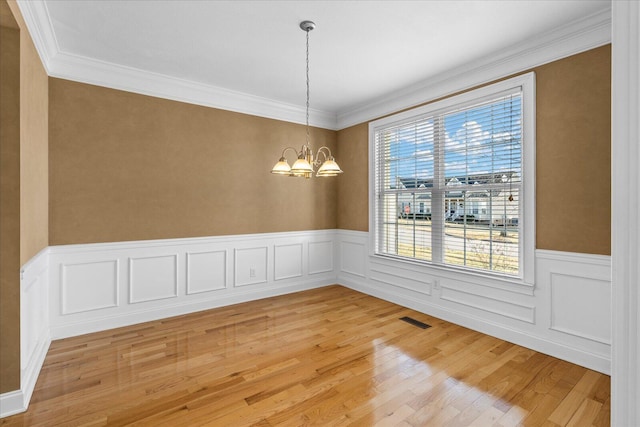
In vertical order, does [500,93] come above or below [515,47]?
below

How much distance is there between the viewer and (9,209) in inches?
90.4

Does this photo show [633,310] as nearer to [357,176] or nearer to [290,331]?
[290,331]

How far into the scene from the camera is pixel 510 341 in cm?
334

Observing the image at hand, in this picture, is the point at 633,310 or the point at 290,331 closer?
the point at 633,310

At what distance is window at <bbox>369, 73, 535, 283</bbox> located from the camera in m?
3.31

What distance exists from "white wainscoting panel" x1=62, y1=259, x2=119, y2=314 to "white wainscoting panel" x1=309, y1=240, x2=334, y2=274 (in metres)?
2.75

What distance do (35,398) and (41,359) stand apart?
597 mm

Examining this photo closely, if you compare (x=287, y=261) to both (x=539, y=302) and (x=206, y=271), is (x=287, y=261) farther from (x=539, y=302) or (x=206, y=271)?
(x=539, y=302)

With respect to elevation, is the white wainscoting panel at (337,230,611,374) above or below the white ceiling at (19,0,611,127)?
below

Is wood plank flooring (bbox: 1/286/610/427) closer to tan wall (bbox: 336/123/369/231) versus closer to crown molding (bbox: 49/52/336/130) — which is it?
tan wall (bbox: 336/123/369/231)

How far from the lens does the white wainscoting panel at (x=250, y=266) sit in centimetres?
462

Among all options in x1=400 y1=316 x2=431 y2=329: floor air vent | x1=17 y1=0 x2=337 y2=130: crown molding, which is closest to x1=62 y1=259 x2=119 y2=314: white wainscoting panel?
x1=17 y1=0 x2=337 y2=130: crown molding

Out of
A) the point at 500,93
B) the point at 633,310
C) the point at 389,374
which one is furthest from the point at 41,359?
the point at 500,93

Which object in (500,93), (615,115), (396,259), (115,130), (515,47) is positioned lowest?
(396,259)
